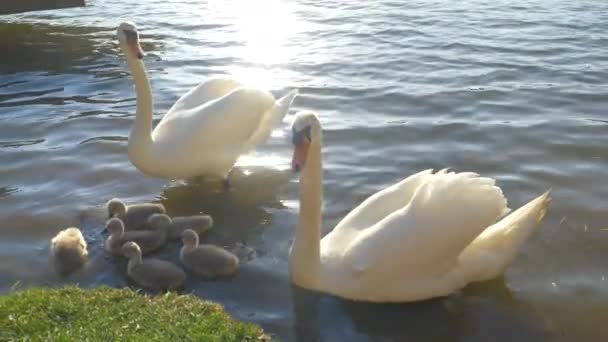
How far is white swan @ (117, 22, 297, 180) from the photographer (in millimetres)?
7586

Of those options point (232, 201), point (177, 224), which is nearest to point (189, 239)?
point (177, 224)

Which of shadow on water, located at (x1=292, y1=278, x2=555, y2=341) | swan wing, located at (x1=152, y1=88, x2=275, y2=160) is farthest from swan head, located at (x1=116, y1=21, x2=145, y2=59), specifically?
shadow on water, located at (x1=292, y1=278, x2=555, y2=341)

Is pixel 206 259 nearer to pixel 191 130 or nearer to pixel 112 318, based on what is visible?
pixel 112 318

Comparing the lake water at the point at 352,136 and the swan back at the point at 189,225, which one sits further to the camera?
the swan back at the point at 189,225

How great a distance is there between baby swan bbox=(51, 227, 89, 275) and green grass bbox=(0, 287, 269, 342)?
2.55 feet

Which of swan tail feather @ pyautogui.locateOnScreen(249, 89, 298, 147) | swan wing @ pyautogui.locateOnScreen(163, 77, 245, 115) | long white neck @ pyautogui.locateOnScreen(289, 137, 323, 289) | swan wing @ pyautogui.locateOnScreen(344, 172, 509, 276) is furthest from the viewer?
swan tail feather @ pyautogui.locateOnScreen(249, 89, 298, 147)

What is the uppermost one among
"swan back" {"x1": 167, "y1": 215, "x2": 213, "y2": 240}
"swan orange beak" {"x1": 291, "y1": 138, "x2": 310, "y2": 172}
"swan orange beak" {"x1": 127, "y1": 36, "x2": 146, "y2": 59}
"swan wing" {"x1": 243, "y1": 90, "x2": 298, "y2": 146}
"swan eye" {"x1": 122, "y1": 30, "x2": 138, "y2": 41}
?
"swan eye" {"x1": 122, "y1": 30, "x2": 138, "y2": 41}

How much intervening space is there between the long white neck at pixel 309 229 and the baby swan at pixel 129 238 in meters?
1.45

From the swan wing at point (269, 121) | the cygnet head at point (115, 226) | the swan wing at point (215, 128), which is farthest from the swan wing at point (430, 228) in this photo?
the swan wing at point (269, 121)

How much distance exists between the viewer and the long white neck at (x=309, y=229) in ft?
18.4

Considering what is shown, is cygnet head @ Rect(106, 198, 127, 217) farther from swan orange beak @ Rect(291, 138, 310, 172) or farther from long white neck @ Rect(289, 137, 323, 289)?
swan orange beak @ Rect(291, 138, 310, 172)

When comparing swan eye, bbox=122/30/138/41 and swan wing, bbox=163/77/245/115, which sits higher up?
swan eye, bbox=122/30/138/41

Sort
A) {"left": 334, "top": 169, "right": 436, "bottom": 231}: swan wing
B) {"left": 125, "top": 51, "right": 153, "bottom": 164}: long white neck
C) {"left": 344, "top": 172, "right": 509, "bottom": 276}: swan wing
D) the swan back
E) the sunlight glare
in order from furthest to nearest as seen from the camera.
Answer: the sunlight glare < {"left": 125, "top": 51, "right": 153, "bottom": 164}: long white neck < the swan back < {"left": 334, "top": 169, "right": 436, "bottom": 231}: swan wing < {"left": 344, "top": 172, "right": 509, "bottom": 276}: swan wing

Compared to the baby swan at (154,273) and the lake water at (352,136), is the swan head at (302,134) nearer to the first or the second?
the lake water at (352,136)
